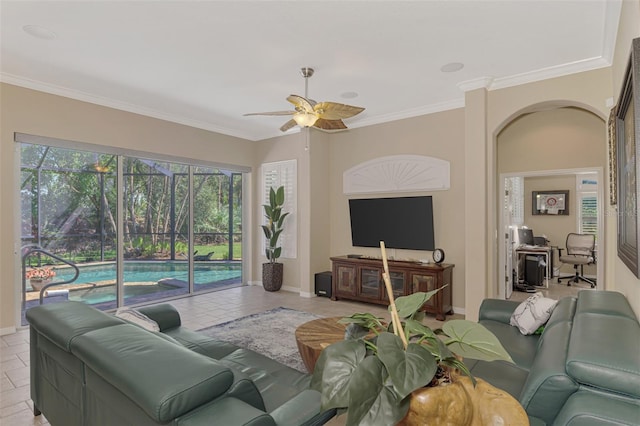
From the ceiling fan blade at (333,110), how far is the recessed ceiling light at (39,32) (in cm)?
246

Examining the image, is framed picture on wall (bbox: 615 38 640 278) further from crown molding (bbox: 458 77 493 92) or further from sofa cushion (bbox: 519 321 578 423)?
crown molding (bbox: 458 77 493 92)

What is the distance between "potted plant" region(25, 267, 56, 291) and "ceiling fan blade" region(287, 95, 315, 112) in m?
3.87

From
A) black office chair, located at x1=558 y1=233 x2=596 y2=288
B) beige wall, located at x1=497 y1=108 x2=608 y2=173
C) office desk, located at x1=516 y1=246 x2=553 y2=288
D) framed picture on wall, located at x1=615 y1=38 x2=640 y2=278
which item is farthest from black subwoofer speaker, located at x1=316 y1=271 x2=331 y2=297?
black office chair, located at x1=558 y1=233 x2=596 y2=288

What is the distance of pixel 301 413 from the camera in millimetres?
1372

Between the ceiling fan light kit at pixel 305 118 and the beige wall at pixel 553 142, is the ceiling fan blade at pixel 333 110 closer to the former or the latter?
the ceiling fan light kit at pixel 305 118

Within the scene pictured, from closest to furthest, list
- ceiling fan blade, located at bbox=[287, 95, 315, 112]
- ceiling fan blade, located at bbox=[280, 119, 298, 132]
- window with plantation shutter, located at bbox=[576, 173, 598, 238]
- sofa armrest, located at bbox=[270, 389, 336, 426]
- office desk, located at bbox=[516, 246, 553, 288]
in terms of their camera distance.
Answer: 1. sofa armrest, located at bbox=[270, 389, 336, 426]
2. ceiling fan blade, located at bbox=[287, 95, 315, 112]
3. ceiling fan blade, located at bbox=[280, 119, 298, 132]
4. office desk, located at bbox=[516, 246, 553, 288]
5. window with plantation shutter, located at bbox=[576, 173, 598, 238]

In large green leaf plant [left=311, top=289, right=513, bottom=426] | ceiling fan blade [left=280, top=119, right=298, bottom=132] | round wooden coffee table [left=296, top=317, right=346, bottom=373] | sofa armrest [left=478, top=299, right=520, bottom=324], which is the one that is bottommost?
round wooden coffee table [left=296, top=317, right=346, bottom=373]

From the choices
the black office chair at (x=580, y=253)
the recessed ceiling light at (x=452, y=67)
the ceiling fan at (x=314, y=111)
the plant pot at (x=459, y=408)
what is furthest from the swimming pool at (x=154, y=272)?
the black office chair at (x=580, y=253)

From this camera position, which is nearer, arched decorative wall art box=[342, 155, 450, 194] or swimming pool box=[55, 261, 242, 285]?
swimming pool box=[55, 261, 242, 285]

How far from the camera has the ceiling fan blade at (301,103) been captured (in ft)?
11.2

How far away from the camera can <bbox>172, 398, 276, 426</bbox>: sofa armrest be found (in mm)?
1134

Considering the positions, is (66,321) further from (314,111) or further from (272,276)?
(272,276)

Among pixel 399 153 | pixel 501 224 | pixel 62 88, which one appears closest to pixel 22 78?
pixel 62 88

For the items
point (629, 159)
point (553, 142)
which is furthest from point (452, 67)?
point (553, 142)
